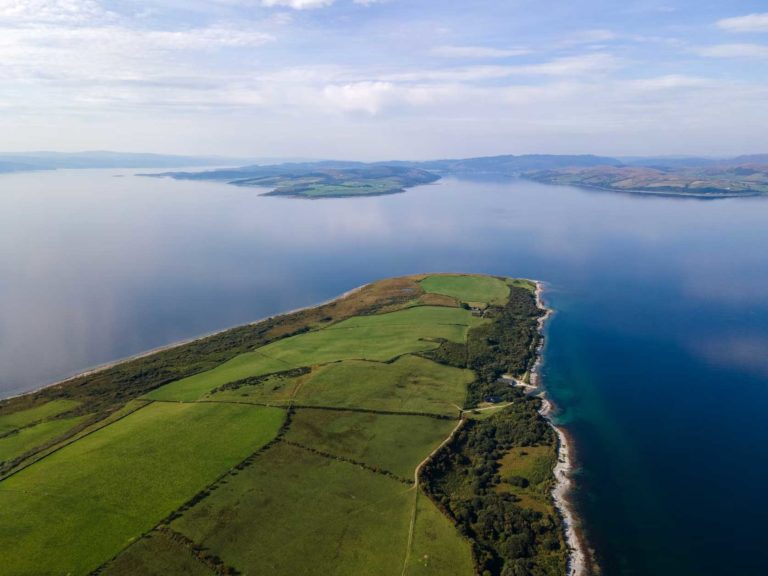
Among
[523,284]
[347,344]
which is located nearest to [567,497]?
[347,344]

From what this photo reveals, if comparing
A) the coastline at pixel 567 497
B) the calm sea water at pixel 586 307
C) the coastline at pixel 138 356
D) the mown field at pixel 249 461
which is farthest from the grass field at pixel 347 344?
the coastline at pixel 567 497

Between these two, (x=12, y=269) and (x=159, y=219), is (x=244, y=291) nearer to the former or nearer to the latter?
(x=12, y=269)

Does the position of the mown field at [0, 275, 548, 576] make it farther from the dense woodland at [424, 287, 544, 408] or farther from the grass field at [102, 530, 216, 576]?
the dense woodland at [424, 287, 544, 408]

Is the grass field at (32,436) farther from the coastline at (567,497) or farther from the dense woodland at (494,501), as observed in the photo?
the coastline at (567,497)

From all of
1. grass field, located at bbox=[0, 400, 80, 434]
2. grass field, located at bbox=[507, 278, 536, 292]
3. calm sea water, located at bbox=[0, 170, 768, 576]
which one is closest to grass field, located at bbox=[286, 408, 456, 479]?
calm sea water, located at bbox=[0, 170, 768, 576]

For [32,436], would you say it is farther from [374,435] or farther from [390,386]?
[390,386]

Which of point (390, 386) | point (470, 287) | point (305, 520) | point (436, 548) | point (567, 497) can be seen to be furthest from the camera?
point (470, 287)
